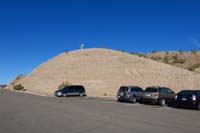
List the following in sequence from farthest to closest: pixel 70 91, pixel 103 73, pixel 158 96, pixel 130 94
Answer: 1. pixel 103 73
2. pixel 70 91
3. pixel 130 94
4. pixel 158 96

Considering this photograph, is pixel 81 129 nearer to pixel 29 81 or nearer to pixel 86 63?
pixel 86 63

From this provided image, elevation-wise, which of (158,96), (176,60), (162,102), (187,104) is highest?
(176,60)

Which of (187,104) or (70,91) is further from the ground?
(70,91)

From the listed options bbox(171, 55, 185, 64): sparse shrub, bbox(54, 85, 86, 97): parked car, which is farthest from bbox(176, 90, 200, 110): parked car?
bbox(171, 55, 185, 64): sparse shrub

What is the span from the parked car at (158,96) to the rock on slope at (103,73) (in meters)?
24.4

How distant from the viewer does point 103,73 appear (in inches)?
2768

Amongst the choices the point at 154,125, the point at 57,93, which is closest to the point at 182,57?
the point at 57,93

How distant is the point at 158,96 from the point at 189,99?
13.4 feet

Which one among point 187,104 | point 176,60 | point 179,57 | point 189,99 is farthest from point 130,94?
point 179,57

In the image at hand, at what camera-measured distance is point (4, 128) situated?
12938mm

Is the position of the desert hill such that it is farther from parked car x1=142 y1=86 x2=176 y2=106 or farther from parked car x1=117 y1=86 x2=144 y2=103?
parked car x1=142 y1=86 x2=176 y2=106

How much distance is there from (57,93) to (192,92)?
24720 mm

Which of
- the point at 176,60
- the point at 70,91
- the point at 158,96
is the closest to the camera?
the point at 158,96

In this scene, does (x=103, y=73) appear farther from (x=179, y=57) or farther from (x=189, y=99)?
(x=179, y=57)
